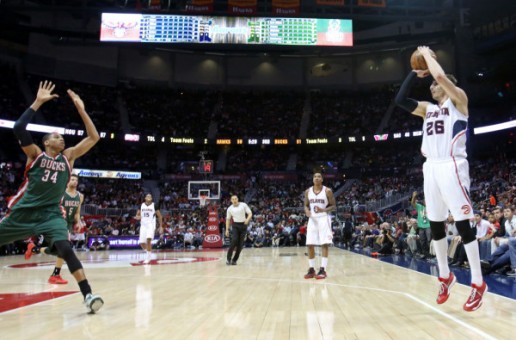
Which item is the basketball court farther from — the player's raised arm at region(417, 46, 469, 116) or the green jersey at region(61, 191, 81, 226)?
the player's raised arm at region(417, 46, 469, 116)

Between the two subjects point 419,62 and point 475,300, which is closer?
point 475,300

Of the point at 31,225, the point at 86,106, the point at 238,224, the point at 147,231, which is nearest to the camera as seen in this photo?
the point at 31,225

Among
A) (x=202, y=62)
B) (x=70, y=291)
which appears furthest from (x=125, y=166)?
(x=70, y=291)

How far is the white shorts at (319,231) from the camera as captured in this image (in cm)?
759

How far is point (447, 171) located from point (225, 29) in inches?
841

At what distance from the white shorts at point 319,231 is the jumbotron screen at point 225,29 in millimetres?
17708

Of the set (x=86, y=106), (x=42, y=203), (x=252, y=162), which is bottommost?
(x=42, y=203)

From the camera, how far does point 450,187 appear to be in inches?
161

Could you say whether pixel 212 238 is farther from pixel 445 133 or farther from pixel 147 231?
pixel 445 133

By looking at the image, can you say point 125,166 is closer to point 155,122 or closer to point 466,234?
point 155,122

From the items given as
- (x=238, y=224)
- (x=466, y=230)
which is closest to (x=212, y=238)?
(x=238, y=224)

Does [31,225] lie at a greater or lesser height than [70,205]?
lesser

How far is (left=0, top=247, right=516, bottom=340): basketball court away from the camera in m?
3.33

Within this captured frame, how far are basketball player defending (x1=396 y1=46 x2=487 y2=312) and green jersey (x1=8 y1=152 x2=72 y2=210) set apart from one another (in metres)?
3.97
